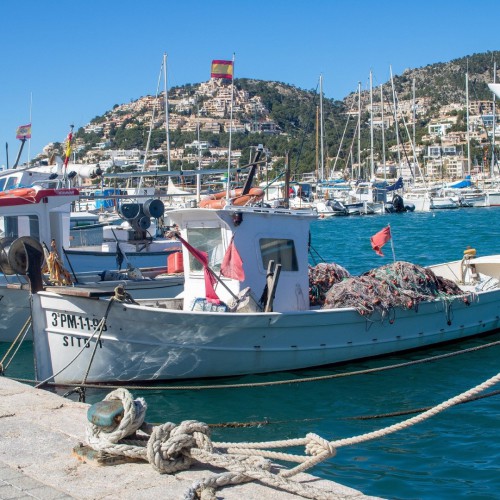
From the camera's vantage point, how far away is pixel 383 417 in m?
10.9

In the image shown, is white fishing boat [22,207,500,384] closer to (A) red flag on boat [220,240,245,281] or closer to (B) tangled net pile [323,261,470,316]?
(A) red flag on boat [220,240,245,281]

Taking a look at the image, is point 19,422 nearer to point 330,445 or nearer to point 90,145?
point 330,445

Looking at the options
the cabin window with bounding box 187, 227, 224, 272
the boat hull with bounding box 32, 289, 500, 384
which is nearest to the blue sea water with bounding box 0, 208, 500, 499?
the boat hull with bounding box 32, 289, 500, 384

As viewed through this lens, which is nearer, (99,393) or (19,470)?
(19,470)

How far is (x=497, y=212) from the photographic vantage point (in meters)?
73.0

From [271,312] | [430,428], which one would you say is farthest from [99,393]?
[430,428]

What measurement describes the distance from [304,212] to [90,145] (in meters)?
160

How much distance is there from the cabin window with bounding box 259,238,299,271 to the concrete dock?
585cm

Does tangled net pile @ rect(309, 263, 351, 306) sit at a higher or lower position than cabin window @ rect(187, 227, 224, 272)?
lower

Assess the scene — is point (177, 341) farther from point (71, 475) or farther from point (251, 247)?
point (71, 475)

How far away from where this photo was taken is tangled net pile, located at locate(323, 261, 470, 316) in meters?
13.7

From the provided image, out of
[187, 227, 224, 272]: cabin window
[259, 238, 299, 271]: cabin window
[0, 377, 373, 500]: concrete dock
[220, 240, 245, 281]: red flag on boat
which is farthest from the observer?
[259, 238, 299, 271]: cabin window

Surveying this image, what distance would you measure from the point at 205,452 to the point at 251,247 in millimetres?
6936

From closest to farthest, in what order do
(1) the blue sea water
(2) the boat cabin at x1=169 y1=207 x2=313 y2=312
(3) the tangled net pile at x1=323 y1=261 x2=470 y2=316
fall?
(1) the blue sea water
(2) the boat cabin at x1=169 y1=207 x2=313 y2=312
(3) the tangled net pile at x1=323 y1=261 x2=470 y2=316
